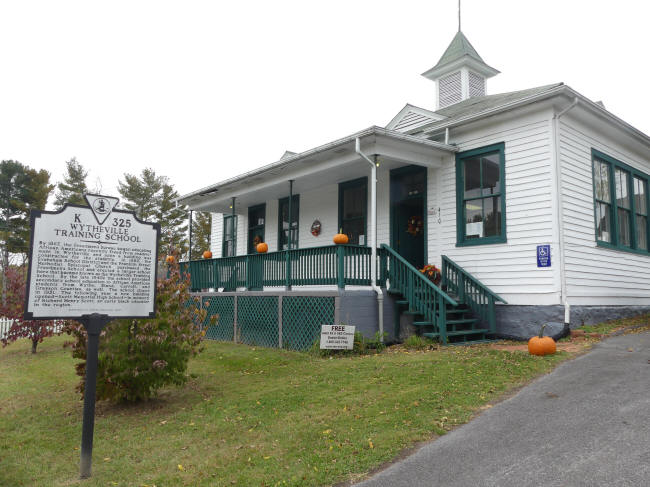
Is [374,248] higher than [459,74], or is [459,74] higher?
[459,74]

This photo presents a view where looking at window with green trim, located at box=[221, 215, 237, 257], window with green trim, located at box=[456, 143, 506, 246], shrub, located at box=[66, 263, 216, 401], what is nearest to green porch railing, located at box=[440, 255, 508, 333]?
window with green trim, located at box=[456, 143, 506, 246]

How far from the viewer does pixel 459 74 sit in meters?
15.4

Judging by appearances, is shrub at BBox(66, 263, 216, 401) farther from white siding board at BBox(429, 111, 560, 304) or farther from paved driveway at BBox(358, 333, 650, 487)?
white siding board at BBox(429, 111, 560, 304)

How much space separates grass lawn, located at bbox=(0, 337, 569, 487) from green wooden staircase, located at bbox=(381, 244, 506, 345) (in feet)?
3.14

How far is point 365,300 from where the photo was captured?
990 centimetres

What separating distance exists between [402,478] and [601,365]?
12.8ft

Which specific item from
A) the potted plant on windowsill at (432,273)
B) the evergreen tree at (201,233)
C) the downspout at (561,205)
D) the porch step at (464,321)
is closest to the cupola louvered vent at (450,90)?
the downspout at (561,205)

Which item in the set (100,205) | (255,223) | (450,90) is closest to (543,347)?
(100,205)

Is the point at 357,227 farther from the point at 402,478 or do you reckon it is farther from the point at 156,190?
the point at 156,190

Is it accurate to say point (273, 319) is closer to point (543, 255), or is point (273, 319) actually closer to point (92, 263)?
point (543, 255)

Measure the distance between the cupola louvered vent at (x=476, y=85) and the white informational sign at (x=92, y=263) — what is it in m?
12.6

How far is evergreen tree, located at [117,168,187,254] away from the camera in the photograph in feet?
164

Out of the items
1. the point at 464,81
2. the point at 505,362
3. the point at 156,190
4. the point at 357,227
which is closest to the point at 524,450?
the point at 505,362

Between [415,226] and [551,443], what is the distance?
8.04m
